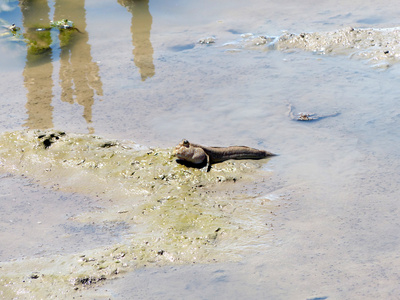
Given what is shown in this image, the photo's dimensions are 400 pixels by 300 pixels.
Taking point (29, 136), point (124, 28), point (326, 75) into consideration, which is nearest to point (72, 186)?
point (29, 136)

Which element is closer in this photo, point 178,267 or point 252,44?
point 178,267

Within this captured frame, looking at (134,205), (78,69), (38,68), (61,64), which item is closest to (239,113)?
(134,205)

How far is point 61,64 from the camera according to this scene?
9281 millimetres

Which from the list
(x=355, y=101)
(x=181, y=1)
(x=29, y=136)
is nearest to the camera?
(x=29, y=136)

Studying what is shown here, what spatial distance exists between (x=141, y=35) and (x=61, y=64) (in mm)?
2189

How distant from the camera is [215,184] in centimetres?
530

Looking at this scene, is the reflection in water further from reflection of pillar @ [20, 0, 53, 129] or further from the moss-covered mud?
the moss-covered mud

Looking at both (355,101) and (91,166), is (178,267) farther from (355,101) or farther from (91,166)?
(355,101)

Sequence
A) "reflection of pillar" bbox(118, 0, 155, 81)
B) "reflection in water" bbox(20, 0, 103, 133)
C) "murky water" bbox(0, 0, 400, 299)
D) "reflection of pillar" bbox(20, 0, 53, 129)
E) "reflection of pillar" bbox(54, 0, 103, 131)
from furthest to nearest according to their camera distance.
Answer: "reflection of pillar" bbox(118, 0, 155, 81) → "reflection of pillar" bbox(54, 0, 103, 131) → "reflection in water" bbox(20, 0, 103, 133) → "reflection of pillar" bbox(20, 0, 53, 129) → "murky water" bbox(0, 0, 400, 299)

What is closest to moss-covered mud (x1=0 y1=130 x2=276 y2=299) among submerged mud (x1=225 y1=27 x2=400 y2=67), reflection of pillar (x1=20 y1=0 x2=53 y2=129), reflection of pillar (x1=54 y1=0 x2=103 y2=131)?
reflection of pillar (x1=20 y1=0 x2=53 y2=129)

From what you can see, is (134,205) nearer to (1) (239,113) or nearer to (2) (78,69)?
(1) (239,113)

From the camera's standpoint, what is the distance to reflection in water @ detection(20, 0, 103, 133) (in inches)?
300

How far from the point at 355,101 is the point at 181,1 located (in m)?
6.93

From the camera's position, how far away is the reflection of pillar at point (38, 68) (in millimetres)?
7309
